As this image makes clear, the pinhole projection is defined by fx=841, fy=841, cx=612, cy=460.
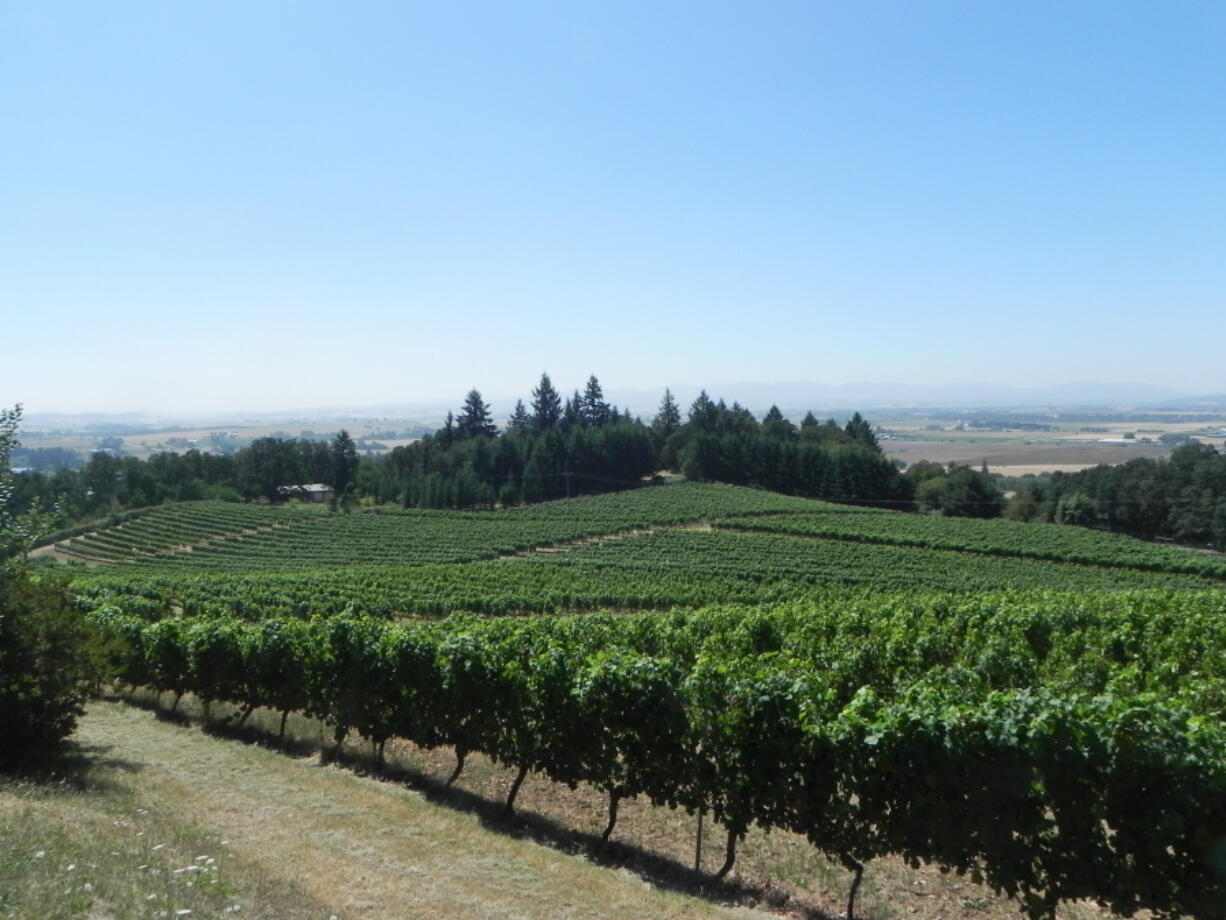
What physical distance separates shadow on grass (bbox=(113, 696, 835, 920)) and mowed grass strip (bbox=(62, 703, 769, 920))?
0.33 m

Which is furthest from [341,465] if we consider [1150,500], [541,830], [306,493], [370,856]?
[370,856]

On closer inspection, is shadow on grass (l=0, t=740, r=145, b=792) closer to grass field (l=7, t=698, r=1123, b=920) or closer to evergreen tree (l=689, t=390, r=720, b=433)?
grass field (l=7, t=698, r=1123, b=920)

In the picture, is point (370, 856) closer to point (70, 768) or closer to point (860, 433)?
point (70, 768)

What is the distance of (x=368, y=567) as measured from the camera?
183 feet

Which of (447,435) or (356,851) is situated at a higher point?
(447,435)

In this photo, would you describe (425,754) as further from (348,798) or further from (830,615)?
(830,615)

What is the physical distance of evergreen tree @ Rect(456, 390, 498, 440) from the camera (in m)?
132

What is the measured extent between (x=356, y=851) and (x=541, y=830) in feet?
9.43

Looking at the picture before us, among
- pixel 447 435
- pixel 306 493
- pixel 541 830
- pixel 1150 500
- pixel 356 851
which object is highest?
pixel 447 435

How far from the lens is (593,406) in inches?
5404

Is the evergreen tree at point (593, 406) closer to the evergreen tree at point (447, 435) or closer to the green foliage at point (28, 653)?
the evergreen tree at point (447, 435)

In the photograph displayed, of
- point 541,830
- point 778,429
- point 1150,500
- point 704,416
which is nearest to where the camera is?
point 541,830

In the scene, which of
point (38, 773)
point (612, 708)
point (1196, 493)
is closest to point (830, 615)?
point (612, 708)

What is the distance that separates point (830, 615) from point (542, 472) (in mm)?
83769
